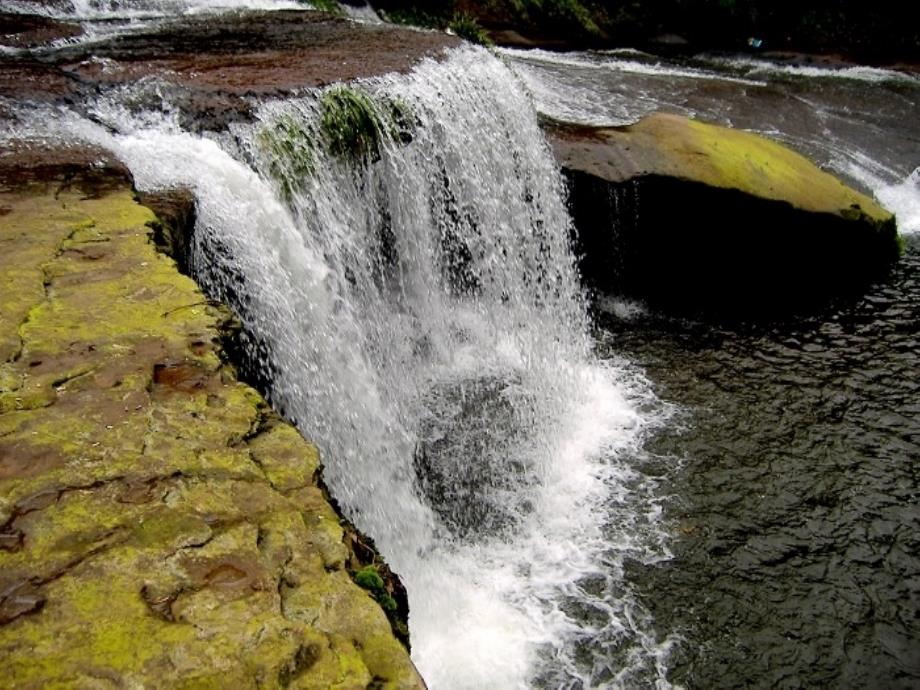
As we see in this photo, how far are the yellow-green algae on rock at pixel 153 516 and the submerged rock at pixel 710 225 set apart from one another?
6649mm

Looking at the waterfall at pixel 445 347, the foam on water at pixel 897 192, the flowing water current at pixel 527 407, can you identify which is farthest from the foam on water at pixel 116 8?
the foam on water at pixel 897 192

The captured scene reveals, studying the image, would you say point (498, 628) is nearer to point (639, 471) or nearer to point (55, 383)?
point (639, 471)

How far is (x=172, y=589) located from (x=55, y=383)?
1.24 metres

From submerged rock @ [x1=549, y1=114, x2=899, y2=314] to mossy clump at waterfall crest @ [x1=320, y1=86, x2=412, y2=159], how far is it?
299 centimetres

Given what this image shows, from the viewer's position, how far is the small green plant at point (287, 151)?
576 cm

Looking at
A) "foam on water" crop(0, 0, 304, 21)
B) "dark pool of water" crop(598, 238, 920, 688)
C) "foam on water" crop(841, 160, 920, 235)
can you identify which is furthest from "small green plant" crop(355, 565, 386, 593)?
"foam on water" crop(841, 160, 920, 235)

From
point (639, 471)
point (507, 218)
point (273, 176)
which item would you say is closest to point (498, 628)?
point (639, 471)

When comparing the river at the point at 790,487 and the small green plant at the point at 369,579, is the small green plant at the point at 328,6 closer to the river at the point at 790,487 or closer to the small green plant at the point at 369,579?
the river at the point at 790,487

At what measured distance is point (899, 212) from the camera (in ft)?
37.8

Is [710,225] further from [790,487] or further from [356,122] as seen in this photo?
[356,122]

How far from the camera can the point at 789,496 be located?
20.2 ft

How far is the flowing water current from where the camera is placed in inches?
193

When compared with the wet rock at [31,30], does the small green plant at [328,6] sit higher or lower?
higher

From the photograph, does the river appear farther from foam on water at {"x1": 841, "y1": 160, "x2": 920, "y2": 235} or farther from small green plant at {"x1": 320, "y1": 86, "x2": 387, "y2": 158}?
small green plant at {"x1": 320, "y1": 86, "x2": 387, "y2": 158}
